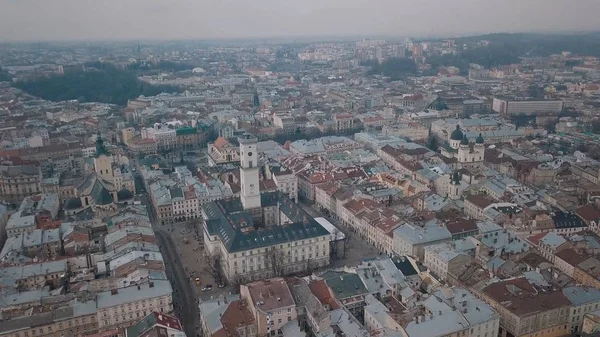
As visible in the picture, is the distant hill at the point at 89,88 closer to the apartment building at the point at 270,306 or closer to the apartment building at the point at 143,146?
the apartment building at the point at 143,146

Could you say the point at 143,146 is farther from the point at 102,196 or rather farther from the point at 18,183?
the point at 102,196

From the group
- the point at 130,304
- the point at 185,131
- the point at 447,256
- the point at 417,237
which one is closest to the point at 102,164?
the point at 130,304

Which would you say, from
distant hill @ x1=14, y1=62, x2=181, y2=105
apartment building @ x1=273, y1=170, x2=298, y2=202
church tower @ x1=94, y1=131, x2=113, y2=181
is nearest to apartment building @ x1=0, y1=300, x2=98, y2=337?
church tower @ x1=94, y1=131, x2=113, y2=181

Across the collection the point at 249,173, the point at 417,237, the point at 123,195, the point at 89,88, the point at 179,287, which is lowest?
the point at 179,287

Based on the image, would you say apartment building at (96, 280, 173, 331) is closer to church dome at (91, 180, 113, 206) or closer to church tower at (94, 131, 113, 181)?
church dome at (91, 180, 113, 206)

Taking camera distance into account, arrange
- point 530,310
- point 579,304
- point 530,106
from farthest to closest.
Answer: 1. point 530,106
2. point 579,304
3. point 530,310

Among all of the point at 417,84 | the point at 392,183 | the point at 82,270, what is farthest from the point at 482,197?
the point at 417,84

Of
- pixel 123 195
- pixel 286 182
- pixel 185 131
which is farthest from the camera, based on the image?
pixel 185 131
